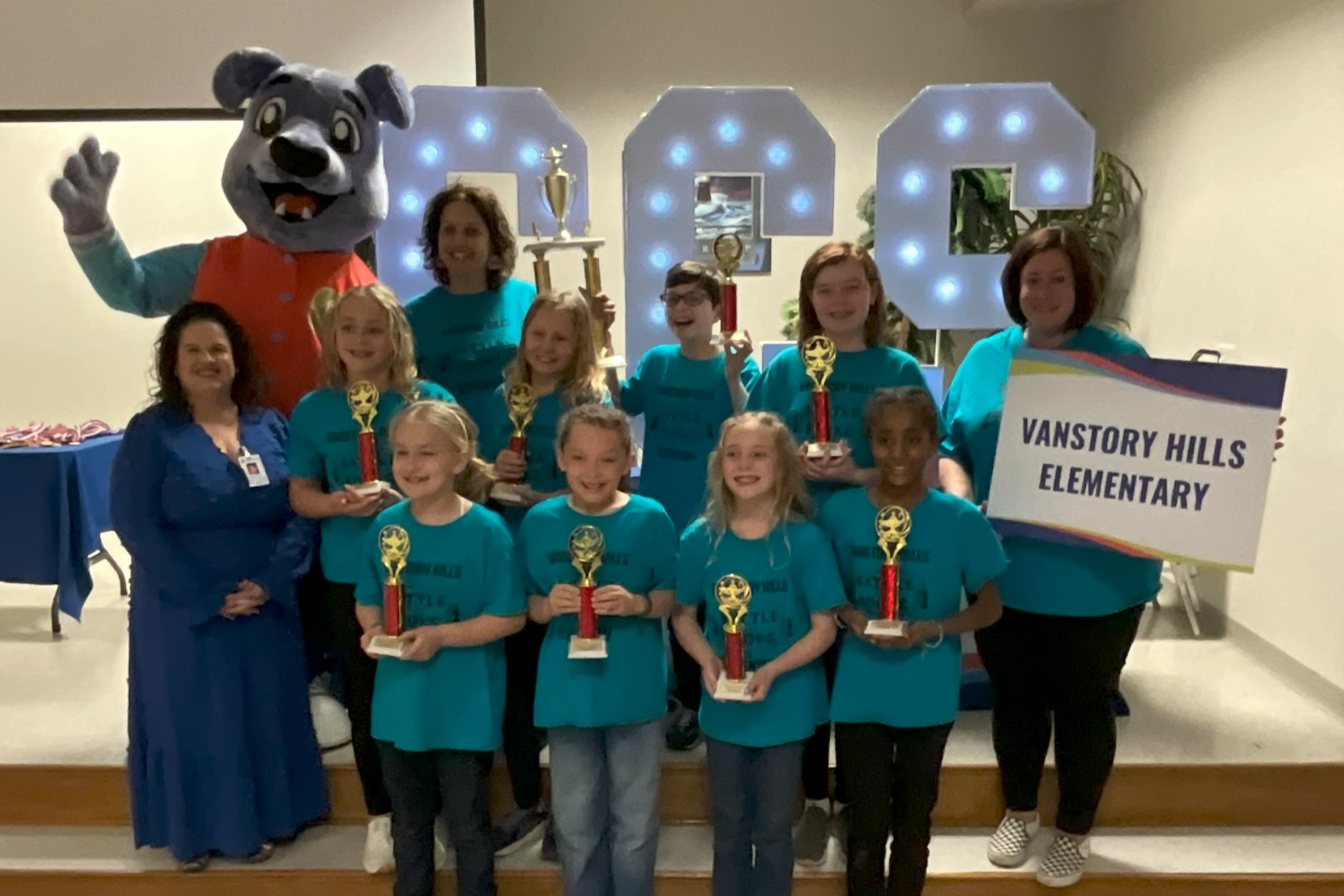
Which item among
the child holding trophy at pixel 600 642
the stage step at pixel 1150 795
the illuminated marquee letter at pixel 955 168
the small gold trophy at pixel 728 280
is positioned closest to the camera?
the child holding trophy at pixel 600 642

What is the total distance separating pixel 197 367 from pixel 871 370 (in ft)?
5.36

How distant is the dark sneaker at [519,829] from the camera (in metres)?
2.63

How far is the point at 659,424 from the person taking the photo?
9.02 feet

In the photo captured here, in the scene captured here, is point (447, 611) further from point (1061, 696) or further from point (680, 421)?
point (1061, 696)

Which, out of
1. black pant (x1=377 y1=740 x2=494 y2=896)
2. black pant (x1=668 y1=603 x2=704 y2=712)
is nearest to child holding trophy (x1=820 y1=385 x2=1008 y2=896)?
black pant (x1=668 y1=603 x2=704 y2=712)

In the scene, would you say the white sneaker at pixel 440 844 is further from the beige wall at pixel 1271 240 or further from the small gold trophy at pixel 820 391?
the beige wall at pixel 1271 240

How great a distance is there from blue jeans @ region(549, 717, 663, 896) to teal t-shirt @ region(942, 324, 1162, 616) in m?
0.95

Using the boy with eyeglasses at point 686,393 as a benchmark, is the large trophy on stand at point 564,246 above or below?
above

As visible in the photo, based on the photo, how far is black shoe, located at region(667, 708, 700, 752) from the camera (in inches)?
113

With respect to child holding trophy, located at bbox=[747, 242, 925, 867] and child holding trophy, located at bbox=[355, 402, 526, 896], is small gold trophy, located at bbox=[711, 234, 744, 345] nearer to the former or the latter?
child holding trophy, located at bbox=[747, 242, 925, 867]

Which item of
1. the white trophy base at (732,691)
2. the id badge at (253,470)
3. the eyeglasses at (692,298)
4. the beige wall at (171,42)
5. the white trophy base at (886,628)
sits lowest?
the white trophy base at (732,691)

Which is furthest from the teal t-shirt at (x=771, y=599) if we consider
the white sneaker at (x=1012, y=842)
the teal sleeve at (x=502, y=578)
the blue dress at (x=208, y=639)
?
the blue dress at (x=208, y=639)

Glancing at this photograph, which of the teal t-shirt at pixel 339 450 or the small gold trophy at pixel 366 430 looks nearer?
the small gold trophy at pixel 366 430

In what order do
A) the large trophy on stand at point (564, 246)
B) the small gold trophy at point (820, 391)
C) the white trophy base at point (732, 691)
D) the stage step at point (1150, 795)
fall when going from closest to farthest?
the white trophy base at point (732, 691) < the small gold trophy at point (820, 391) < the large trophy on stand at point (564, 246) < the stage step at point (1150, 795)
